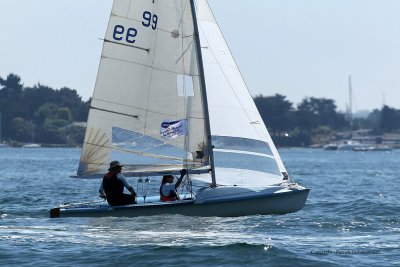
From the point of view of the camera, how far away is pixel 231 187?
2686 cm

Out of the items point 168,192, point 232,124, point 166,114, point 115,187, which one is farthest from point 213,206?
point 166,114

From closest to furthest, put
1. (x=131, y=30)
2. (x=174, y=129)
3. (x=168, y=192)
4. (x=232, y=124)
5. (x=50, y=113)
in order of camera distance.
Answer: (x=168, y=192) < (x=131, y=30) < (x=174, y=129) < (x=232, y=124) < (x=50, y=113)

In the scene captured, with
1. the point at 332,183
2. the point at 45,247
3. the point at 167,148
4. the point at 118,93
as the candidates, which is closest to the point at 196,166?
the point at 167,148

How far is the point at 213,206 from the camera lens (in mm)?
26328

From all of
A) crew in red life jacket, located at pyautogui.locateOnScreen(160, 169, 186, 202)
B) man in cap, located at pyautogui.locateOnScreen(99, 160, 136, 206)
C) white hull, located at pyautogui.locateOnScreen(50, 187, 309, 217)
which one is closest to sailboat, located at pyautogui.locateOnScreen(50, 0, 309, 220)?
white hull, located at pyautogui.locateOnScreen(50, 187, 309, 217)

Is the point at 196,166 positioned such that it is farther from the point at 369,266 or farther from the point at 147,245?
the point at 369,266

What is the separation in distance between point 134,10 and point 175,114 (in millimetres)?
2751

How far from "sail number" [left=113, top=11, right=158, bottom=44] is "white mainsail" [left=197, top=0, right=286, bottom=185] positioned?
4.27 feet

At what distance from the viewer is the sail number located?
89.8 ft

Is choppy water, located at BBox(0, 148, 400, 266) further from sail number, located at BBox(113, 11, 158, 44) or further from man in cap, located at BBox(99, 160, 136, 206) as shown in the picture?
sail number, located at BBox(113, 11, 158, 44)

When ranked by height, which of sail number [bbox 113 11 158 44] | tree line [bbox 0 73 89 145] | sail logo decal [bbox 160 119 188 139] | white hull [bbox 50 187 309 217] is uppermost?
tree line [bbox 0 73 89 145]

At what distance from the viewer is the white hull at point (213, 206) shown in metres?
26.0

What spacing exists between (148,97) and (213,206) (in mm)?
3400

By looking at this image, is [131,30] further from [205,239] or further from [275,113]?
[275,113]
